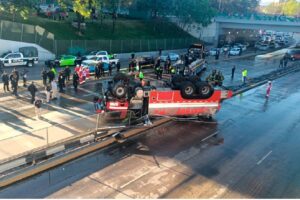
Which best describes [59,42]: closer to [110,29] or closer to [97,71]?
[110,29]

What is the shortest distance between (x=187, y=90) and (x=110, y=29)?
35.8 m

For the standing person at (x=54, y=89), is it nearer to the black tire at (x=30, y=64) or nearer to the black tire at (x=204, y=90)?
the black tire at (x=204, y=90)

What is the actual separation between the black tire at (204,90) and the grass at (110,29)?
2751 cm

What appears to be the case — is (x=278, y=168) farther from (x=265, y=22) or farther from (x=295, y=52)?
(x=265, y=22)

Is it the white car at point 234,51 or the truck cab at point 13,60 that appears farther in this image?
the white car at point 234,51

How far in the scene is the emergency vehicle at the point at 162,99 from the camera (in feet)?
50.6

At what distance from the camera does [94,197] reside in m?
9.84

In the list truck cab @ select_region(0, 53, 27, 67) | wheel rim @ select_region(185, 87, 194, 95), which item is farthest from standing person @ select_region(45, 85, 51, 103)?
truck cab @ select_region(0, 53, 27, 67)

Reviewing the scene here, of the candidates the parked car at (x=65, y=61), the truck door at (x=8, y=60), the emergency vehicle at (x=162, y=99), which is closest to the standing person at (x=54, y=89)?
the emergency vehicle at (x=162, y=99)

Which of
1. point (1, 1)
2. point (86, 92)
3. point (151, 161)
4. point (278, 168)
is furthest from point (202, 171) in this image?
point (1, 1)

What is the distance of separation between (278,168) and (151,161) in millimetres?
4917

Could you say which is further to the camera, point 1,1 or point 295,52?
point 295,52

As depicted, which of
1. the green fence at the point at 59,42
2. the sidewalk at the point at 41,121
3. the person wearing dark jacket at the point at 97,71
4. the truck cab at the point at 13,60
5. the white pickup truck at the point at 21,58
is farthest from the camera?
the green fence at the point at 59,42

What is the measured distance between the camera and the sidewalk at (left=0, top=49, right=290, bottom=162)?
41.1 ft
